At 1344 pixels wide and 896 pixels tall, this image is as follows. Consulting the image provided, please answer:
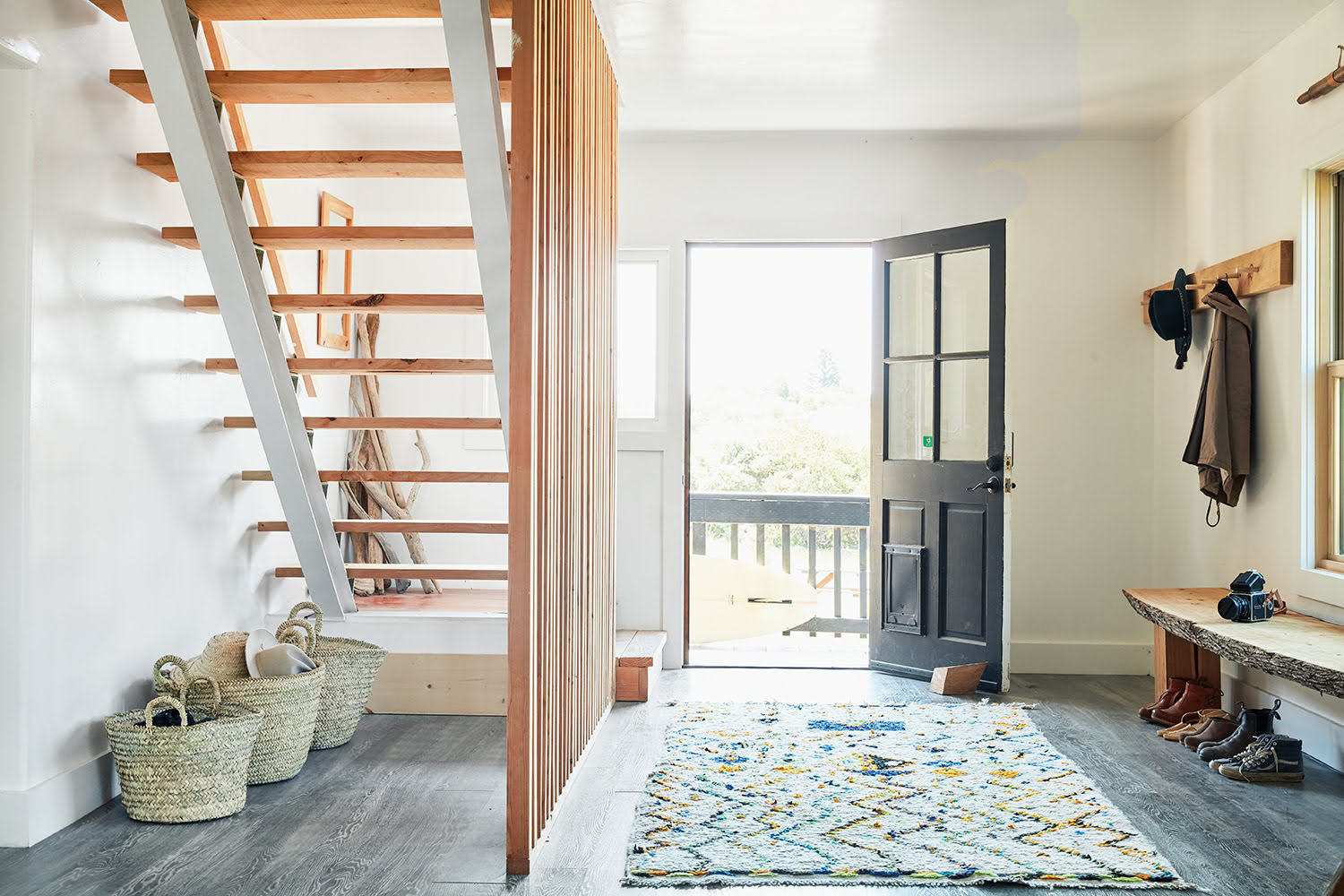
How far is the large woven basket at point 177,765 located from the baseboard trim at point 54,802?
12 cm

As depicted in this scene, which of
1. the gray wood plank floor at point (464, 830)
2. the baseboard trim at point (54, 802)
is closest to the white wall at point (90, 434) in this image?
the baseboard trim at point (54, 802)

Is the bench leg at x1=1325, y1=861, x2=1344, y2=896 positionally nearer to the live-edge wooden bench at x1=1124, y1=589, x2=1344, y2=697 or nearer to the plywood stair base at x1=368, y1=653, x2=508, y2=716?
the live-edge wooden bench at x1=1124, y1=589, x2=1344, y2=697

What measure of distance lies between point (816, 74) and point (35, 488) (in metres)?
3.26

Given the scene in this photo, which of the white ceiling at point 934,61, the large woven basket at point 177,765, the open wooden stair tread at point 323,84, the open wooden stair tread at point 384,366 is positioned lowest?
the large woven basket at point 177,765

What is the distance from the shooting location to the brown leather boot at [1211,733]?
373 centimetres

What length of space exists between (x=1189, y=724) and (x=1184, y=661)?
1.04 feet

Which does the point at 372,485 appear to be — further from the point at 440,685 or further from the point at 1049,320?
the point at 1049,320

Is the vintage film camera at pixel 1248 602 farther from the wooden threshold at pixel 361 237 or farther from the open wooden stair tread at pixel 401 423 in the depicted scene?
the wooden threshold at pixel 361 237

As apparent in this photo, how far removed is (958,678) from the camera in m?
4.67

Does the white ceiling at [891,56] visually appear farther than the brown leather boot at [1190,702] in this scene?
No

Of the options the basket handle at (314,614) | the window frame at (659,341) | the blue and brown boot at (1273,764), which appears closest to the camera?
the blue and brown boot at (1273,764)

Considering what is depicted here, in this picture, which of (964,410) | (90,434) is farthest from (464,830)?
(964,410)

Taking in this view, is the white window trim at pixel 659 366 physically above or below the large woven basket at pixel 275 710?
above

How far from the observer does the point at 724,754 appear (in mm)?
3586
